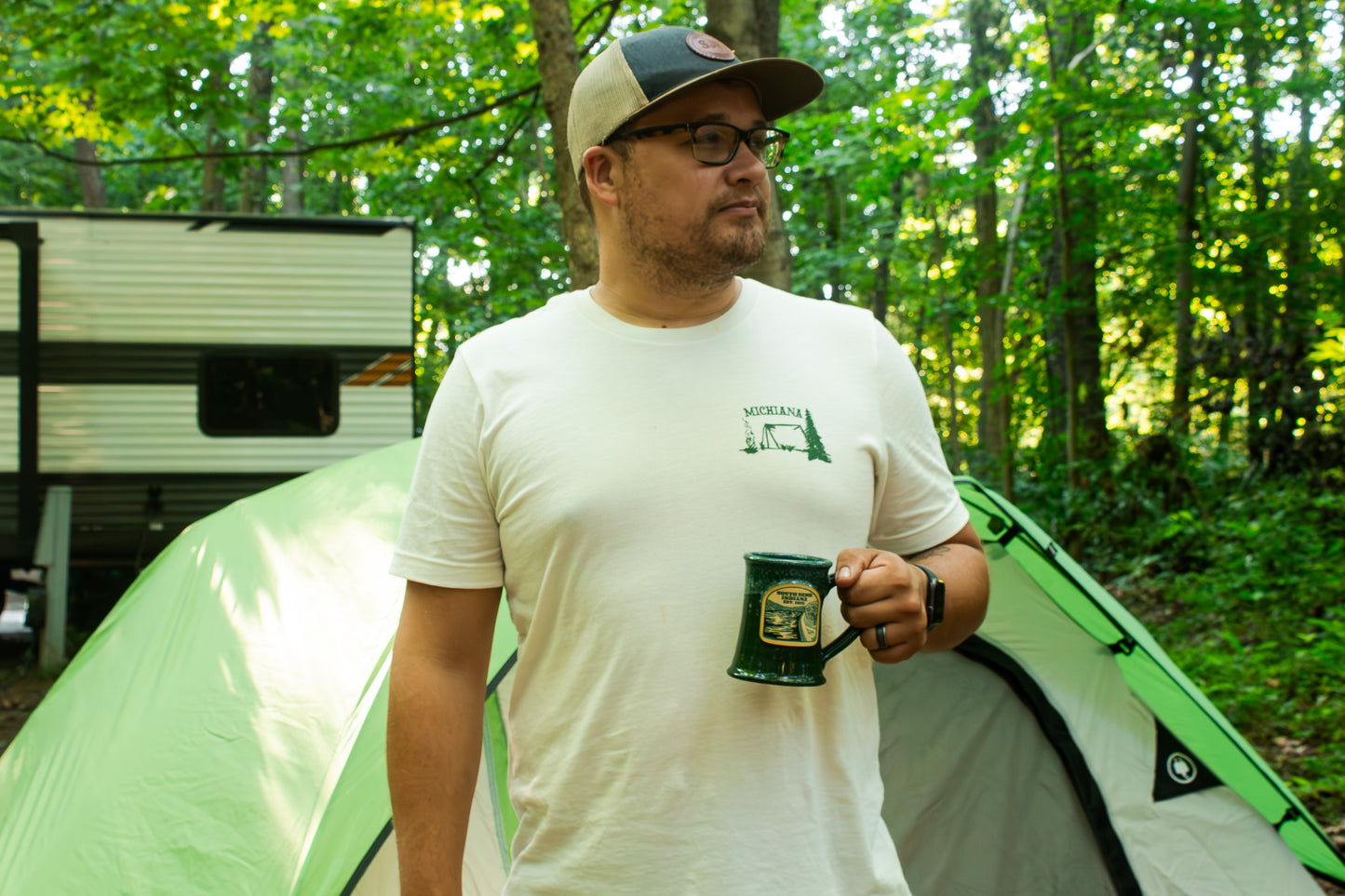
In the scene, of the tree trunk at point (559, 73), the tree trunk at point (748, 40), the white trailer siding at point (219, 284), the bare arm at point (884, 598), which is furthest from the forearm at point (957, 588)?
the white trailer siding at point (219, 284)

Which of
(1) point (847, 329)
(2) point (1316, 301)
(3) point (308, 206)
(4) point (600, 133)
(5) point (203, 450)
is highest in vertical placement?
(3) point (308, 206)

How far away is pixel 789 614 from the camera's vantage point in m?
1.29

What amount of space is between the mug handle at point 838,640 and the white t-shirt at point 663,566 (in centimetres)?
7

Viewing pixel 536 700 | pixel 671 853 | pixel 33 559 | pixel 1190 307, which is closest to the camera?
pixel 671 853

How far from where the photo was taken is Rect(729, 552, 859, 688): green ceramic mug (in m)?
1.29

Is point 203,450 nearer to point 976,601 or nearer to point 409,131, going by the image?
point 409,131

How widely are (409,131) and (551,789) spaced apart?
17.5 feet

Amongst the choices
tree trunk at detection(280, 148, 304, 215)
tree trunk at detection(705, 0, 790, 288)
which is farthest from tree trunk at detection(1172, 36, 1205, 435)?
tree trunk at detection(280, 148, 304, 215)

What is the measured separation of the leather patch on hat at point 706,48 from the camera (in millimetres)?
1555

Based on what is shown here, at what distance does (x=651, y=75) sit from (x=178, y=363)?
7.08m

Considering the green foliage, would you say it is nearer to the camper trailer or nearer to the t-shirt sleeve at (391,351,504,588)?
the t-shirt sleeve at (391,351,504,588)

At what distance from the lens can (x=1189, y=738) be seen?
3291 millimetres

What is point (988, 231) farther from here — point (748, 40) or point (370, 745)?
point (370, 745)

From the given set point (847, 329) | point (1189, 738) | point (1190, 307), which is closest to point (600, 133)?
point (847, 329)
